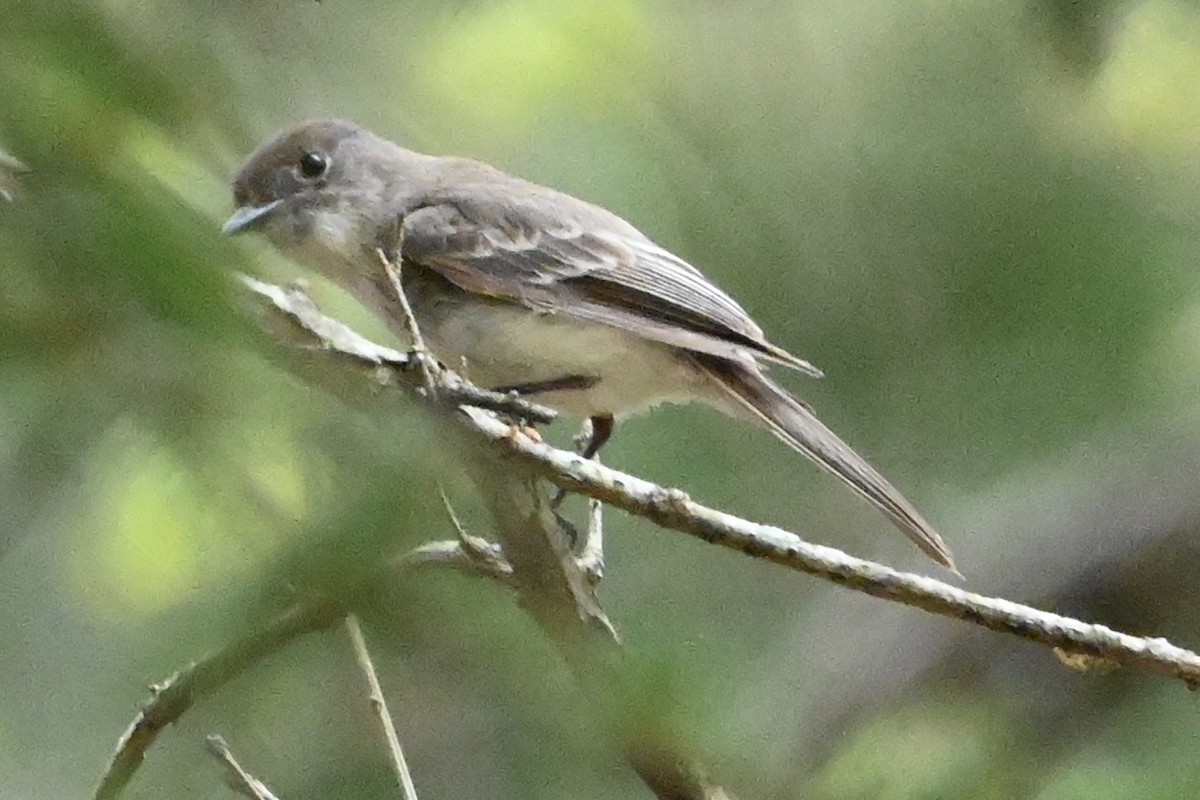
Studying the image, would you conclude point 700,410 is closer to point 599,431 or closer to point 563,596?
point 599,431

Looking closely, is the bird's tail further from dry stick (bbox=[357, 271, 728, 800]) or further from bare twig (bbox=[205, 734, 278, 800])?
bare twig (bbox=[205, 734, 278, 800])

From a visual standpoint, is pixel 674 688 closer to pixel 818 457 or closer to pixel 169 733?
pixel 169 733

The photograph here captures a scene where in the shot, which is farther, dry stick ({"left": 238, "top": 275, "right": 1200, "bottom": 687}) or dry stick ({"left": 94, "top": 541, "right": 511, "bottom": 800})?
dry stick ({"left": 238, "top": 275, "right": 1200, "bottom": 687})

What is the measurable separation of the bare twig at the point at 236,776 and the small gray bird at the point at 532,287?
1.05 ft

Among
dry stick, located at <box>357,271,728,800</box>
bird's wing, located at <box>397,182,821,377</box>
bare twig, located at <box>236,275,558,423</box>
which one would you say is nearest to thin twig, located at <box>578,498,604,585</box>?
dry stick, located at <box>357,271,728,800</box>

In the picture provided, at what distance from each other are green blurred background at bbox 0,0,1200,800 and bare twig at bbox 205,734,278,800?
0.01 m

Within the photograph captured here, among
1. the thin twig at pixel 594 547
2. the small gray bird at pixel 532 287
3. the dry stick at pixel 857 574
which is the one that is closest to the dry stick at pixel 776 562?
the dry stick at pixel 857 574

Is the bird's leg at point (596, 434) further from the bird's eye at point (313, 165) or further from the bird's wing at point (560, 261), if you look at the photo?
the bird's eye at point (313, 165)

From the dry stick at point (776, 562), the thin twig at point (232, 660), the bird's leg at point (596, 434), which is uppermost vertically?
the thin twig at point (232, 660)

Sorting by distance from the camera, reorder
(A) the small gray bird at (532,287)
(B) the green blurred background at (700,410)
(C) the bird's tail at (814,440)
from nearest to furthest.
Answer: (B) the green blurred background at (700,410)
(C) the bird's tail at (814,440)
(A) the small gray bird at (532,287)

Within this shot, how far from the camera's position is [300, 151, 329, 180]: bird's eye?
3.08 feet

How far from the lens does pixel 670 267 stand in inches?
36.9

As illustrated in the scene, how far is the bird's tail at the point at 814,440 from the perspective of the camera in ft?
2.66

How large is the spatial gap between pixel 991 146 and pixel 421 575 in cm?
71
